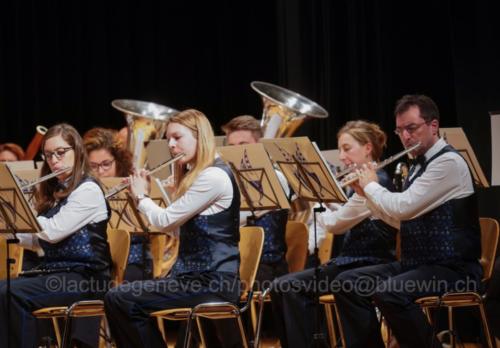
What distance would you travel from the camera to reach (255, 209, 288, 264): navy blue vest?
528 cm

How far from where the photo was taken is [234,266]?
4211mm

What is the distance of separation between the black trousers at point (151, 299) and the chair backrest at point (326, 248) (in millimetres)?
1228

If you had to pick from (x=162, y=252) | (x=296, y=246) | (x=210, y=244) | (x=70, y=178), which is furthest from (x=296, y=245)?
(x=70, y=178)

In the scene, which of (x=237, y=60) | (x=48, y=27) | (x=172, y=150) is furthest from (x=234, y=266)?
(x=48, y=27)

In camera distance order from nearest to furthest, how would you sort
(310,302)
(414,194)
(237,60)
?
(414,194) → (310,302) → (237,60)

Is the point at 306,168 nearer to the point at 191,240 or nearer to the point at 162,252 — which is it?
the point at 191,240

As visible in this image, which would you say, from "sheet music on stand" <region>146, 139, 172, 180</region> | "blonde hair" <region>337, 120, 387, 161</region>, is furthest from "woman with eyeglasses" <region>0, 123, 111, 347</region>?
"blonde hair" <region>337, 120, 387, 161</region>

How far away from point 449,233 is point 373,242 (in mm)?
675

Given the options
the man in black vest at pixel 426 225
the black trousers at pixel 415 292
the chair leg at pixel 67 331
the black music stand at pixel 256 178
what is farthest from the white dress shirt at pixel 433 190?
the chair leg at pixel 67 331

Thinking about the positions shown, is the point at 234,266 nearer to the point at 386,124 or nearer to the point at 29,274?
the point at 29,274

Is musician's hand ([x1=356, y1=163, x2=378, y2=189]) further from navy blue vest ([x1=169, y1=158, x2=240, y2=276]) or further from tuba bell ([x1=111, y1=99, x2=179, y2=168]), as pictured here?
tuba bell ([x1=111, y1=99, x2=179, y2=168])

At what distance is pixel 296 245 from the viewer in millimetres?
5191

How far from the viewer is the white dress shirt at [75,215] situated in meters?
4.47

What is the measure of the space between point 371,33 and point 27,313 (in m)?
3.34
